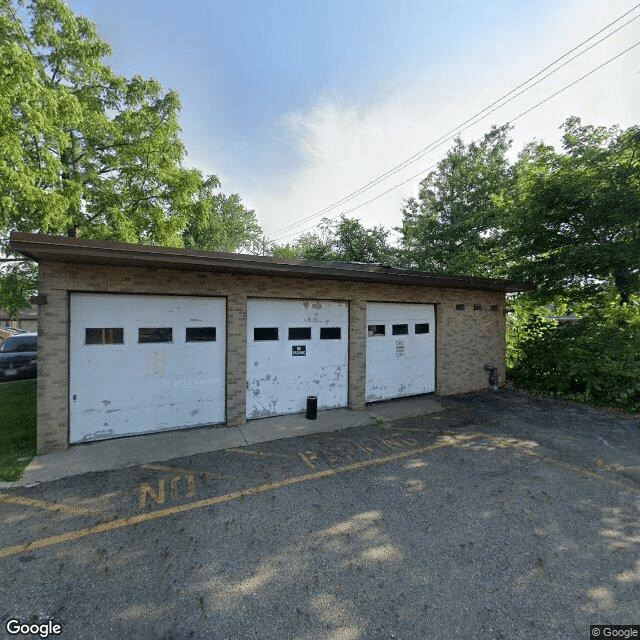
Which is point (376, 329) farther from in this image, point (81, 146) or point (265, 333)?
point (81, 146)

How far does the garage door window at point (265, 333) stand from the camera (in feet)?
24.3

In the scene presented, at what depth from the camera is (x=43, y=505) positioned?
4047 mm

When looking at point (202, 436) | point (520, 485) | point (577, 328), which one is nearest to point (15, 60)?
point (202, 436)

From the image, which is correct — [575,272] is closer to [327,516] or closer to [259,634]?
[327,516]

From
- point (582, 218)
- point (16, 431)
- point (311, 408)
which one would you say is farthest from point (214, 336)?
point (582, 218)

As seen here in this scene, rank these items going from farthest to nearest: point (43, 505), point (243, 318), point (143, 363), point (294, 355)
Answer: point (294, 355), point (243, 318), point (143, 363), point (43, 505)

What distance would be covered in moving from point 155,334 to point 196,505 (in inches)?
146

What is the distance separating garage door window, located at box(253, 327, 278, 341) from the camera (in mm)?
7406

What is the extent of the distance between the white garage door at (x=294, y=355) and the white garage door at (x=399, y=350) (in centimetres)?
93

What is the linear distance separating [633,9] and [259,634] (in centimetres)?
1331

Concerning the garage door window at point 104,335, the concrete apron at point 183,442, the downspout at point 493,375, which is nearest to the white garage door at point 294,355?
the concrete apron at point 183,442

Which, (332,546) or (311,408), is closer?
(332,546)

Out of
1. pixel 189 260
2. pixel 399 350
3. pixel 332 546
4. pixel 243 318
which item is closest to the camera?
pixel 332 546

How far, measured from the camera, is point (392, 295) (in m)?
8.91
